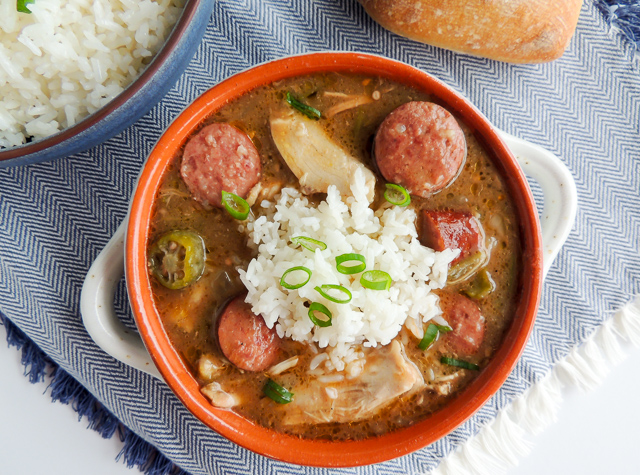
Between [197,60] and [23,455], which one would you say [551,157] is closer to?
[197,60]

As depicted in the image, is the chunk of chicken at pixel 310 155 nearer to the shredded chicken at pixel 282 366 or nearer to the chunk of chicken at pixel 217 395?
the shredded chicken at pixel 282 366

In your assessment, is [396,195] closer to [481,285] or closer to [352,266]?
[352,266]

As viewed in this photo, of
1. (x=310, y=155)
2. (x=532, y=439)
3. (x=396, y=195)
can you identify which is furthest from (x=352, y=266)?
(x=532, y=439)

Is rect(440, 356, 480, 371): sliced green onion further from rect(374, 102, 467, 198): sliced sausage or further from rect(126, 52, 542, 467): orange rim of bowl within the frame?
rect(374, 102, 467, 198): sliced sausage

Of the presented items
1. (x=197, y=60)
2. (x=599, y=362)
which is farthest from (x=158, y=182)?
(x=599, y=362)

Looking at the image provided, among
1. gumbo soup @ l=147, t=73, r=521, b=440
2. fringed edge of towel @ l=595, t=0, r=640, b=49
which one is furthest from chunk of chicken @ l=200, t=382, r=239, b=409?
fringed edge of towel @ l=595, t=0, r=640, b=49

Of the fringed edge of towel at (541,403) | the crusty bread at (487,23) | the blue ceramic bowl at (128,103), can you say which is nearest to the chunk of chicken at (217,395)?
the blue ceramic bowl at (128,103)
